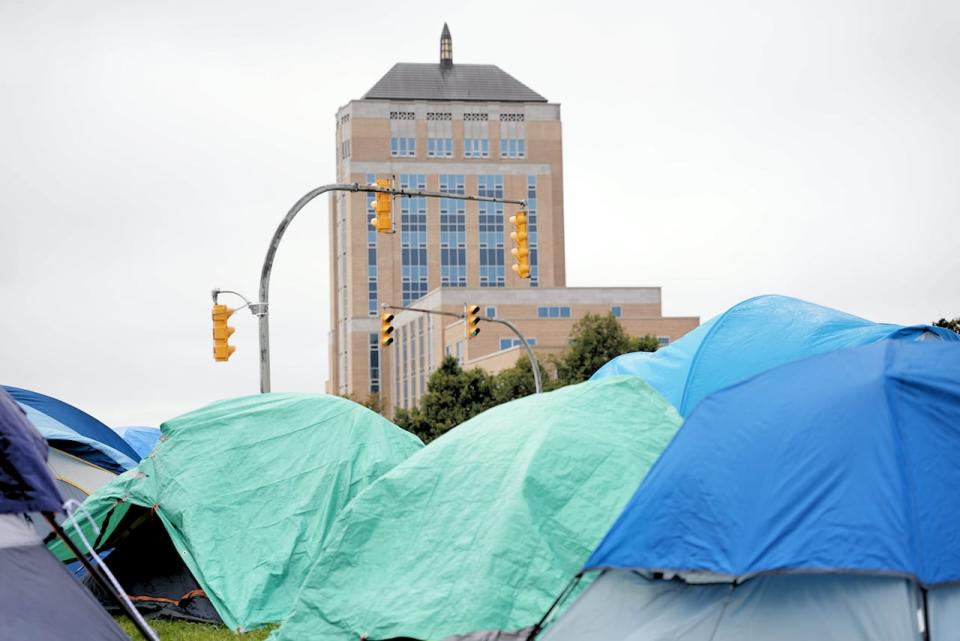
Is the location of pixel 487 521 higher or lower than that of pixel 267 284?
lower

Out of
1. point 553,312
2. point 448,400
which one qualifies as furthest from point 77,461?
point 553,312

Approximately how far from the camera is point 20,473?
7.24 metres

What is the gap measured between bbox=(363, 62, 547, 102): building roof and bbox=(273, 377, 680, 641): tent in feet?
378

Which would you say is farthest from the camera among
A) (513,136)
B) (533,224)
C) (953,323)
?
(513,136)

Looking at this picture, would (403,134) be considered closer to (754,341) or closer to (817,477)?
(754,341)

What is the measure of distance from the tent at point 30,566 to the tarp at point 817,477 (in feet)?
11.0

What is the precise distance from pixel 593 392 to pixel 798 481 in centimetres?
286

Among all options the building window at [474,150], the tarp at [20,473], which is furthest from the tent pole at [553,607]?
the building window at [474,150]

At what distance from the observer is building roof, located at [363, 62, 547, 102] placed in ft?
408

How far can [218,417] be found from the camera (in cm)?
1315

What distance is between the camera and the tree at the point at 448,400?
5750 cm

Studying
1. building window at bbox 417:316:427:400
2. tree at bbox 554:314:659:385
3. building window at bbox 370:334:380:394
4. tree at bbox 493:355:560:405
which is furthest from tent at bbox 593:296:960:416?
building window at bbox 370:334:380:394

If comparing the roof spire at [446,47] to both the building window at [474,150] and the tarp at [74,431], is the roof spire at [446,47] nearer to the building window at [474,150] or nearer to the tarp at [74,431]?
the building window at [474,150]

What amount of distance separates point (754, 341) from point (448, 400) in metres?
46.9
